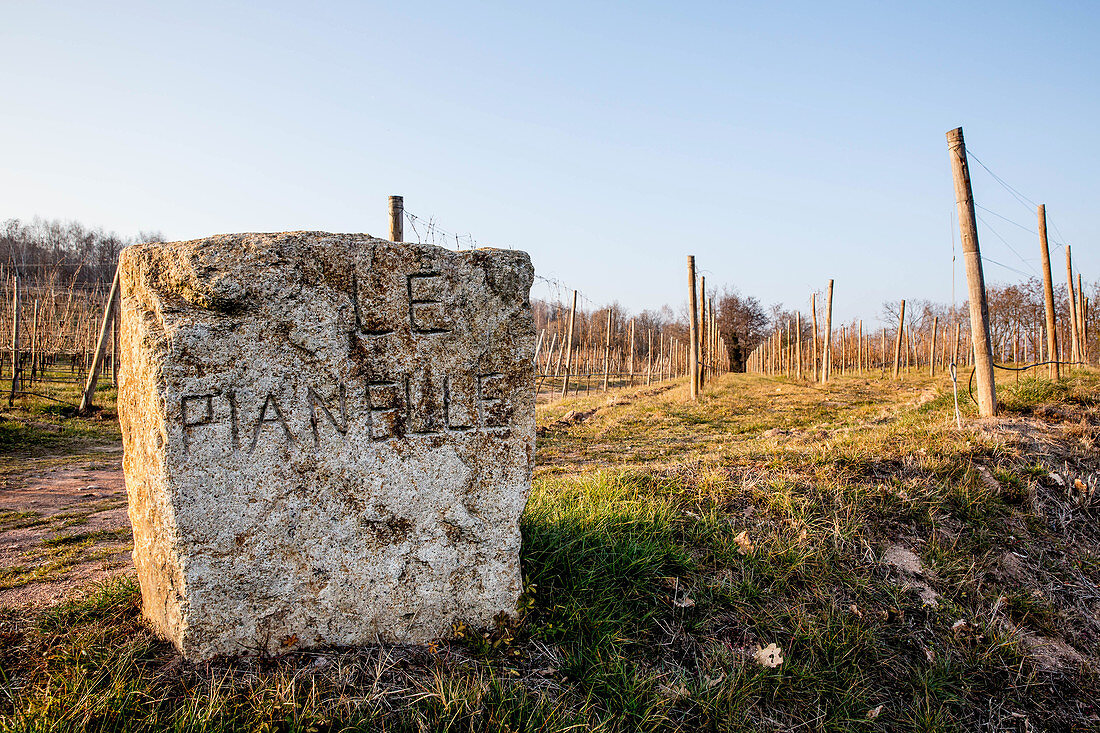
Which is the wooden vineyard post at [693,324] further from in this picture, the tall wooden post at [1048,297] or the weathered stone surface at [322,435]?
the weathered stone surface at [322,435]

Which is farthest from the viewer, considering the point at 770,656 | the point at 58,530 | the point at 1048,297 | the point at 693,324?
the point at 693,324

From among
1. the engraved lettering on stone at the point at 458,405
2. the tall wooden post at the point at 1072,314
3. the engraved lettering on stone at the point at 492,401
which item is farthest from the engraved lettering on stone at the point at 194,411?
the tall wooden post at the point at 1072,314

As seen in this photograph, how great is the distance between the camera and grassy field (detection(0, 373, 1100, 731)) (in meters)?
2.42

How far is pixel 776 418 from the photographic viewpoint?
1112 centimetres

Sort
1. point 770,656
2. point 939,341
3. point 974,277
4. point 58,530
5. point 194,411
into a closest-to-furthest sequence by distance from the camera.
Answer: point 194,411
point 770,656
point 58,530
point 974,277
point 939,341

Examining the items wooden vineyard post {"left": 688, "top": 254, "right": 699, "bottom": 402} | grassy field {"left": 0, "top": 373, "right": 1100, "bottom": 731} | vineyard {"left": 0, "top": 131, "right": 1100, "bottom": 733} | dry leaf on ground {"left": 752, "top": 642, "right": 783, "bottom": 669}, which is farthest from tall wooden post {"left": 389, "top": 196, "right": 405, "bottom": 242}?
wooden vineyard post {"left": 688, "top": 254, "right": 699, "bottom": 402}

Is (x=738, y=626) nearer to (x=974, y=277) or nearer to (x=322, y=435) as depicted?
(x=322, y=435)

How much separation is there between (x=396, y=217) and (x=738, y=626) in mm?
4273

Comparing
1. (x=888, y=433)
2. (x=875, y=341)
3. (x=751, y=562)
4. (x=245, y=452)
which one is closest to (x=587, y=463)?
(x=888, y=433)

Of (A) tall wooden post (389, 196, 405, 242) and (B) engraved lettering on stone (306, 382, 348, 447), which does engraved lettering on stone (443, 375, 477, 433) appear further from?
(A) tall wooden post (389, 196, 405, 242)

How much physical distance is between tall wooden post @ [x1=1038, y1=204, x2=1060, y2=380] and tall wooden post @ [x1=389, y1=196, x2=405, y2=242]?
1016cm

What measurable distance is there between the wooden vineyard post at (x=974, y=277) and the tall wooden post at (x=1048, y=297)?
405cm

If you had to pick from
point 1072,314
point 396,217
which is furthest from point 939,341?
point 396,217

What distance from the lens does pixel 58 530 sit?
4.63m
